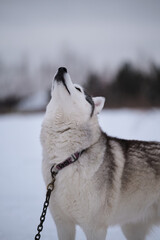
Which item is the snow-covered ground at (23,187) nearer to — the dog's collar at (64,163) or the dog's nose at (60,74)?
the dog's collar at (64,163)


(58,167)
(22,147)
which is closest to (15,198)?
(58,167)

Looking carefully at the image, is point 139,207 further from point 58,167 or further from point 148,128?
point 148,128

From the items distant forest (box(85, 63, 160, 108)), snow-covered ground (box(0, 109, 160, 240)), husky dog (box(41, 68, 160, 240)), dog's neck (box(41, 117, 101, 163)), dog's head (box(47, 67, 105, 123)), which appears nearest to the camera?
husky dog (box(41, 68, 160, 240))

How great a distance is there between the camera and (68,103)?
298cm

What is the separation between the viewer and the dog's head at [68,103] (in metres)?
2.95

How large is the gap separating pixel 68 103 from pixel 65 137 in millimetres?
391

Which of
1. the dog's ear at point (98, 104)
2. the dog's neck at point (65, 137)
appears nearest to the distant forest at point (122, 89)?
the dog's ear at point (98, 104)

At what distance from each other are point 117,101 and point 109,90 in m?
1.12

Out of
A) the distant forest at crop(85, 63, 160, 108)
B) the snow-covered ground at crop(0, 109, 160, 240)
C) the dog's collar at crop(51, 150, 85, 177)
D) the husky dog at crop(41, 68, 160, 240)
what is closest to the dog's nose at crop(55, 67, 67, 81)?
the husky dog at crop(41, 68, 160, 240)

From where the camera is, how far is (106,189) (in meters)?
2.72

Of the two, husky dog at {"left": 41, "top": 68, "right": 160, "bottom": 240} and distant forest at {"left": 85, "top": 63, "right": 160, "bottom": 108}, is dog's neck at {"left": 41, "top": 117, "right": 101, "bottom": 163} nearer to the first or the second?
husky dog at {"left": 41, "top": 68, "right": 160, "bottom": 240}

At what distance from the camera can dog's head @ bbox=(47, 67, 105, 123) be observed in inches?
116

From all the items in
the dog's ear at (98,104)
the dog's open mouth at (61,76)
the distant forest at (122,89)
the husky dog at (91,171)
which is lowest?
the distant forest at (122,89)

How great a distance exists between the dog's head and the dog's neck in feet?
0.26
